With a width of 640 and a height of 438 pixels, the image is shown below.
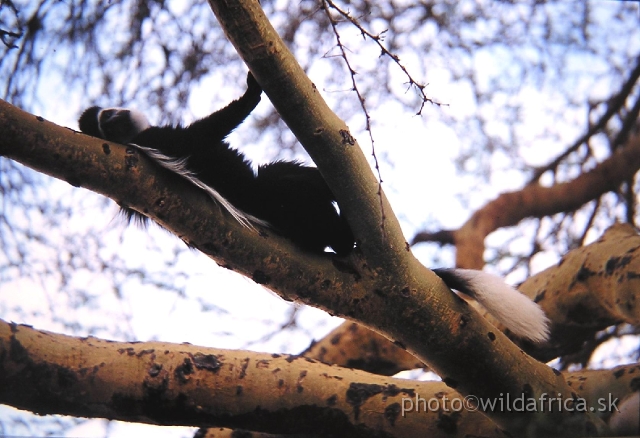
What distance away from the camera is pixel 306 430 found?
1786 millimetres

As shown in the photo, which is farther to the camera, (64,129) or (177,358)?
(177,358)

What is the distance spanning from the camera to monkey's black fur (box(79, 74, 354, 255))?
1753mm

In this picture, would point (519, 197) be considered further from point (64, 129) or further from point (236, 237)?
point (64, 129)

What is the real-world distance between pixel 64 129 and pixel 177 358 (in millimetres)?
804

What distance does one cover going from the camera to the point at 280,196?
1.90m

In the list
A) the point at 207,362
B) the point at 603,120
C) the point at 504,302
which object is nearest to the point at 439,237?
the point at 603,120

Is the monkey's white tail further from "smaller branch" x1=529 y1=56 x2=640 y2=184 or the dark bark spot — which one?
"smaller branch" x1=529 y1=56 x2=640 y2=184

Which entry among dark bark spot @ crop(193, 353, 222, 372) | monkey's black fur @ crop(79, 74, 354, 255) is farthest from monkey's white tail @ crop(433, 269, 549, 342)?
dark bark spot @ crop(193, 353, 222, 372)

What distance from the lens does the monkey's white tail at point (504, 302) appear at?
1810 millimetres

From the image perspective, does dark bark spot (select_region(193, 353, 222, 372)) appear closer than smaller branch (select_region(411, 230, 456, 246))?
Yes

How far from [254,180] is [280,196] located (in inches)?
6.0

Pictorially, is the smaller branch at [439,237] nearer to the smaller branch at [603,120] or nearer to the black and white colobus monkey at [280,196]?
the smaller branch at [603,120]

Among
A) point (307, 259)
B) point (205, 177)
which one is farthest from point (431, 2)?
point (307, 259)

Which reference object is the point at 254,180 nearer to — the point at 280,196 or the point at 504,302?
the point at 280,196
